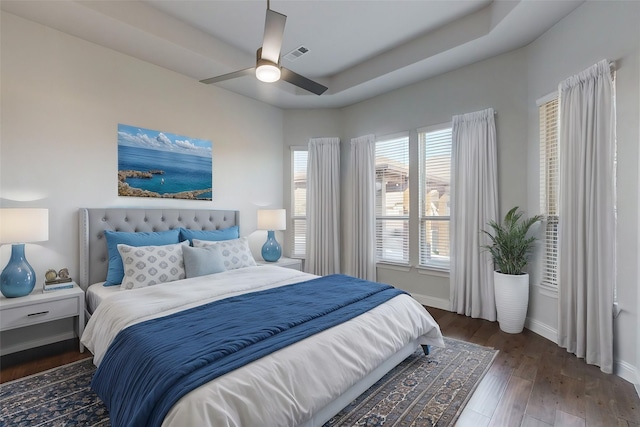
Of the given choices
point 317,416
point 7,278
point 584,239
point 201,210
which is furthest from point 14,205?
point 584,239

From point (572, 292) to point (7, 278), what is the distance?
15.5ft

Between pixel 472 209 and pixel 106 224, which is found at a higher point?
pixel 472 209

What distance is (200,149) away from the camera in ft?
12.7

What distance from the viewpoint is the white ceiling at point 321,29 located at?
268cm

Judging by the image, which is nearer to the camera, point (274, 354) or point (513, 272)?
point (274, 354)

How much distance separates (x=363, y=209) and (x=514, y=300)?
2239 millimetres

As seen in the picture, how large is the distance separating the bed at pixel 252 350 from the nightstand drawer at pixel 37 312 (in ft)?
0.58

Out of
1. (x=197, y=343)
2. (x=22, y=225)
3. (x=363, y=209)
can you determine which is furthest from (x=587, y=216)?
(x=22, y=225)

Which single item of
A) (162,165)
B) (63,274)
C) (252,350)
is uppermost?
(162,165)

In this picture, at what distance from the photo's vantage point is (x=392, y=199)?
4.49m

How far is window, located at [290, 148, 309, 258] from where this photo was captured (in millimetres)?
4994

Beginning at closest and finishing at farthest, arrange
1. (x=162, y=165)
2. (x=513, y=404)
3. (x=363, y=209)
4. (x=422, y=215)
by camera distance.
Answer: (x=513, y=404), (x=162, y=165), (x=422, y=215), (x=363, y=209)

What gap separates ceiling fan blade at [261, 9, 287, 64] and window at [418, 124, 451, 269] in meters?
2.63

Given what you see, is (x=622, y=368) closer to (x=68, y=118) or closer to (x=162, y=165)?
(x=162, y=165)
